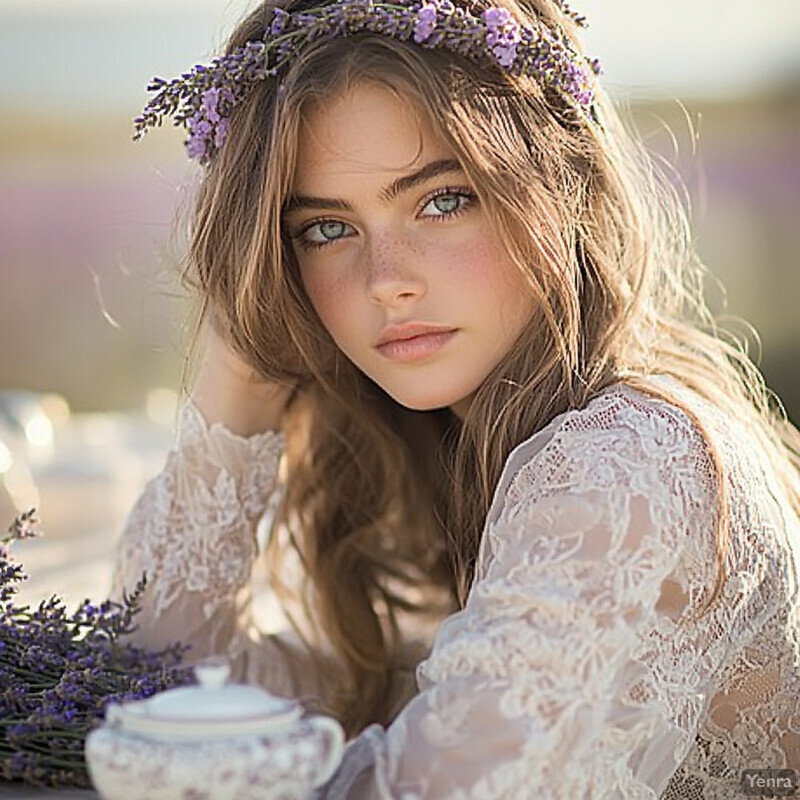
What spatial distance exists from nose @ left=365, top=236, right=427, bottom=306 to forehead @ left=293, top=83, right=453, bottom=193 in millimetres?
110

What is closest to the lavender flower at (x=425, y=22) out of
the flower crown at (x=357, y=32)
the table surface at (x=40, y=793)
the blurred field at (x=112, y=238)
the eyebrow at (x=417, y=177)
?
the flower crown at (x=357, y=32)

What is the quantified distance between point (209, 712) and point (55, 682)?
27.1 inches

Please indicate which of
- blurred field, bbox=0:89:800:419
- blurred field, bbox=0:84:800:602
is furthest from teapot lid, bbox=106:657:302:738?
blurred field, bbox=0:89:800:419

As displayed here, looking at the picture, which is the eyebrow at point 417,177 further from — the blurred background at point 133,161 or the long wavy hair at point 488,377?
the blurred background at point 133,161

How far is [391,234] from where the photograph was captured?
6.97 ft

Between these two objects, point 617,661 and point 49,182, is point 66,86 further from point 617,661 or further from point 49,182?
point 617,661

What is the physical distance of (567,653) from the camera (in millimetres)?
1632

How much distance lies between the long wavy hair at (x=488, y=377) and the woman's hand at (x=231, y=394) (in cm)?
6

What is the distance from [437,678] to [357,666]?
3.55 ft

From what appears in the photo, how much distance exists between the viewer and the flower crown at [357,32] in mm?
2057

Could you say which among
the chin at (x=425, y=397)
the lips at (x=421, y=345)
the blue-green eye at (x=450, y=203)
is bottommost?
the chin at (x=425, y=397)

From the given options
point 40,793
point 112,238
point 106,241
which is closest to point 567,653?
point 40,793

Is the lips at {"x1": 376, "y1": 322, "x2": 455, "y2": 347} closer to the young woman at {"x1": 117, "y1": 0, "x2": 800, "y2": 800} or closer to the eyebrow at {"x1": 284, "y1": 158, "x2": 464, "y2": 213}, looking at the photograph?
the young woman at {"x1": 117, "y1": 0, "x2": 800, "y2": 800}

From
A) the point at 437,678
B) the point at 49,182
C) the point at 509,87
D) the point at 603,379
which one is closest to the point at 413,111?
the point at 509,87
